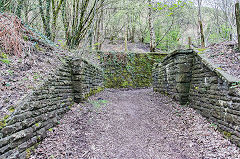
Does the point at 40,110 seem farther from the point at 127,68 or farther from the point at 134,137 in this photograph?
the point at 127,68

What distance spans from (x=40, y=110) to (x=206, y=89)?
444 cm

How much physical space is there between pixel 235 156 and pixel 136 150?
6.32 ft

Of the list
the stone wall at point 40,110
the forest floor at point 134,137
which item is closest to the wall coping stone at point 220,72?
the forest floor at point 134,137

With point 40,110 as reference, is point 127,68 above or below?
above

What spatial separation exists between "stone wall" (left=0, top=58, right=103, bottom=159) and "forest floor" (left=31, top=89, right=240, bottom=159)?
0.26m

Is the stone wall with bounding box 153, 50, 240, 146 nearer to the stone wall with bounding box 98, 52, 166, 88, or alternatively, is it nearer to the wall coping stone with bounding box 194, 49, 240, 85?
the wall coping stone with bounding box 194, 49, 240, 85

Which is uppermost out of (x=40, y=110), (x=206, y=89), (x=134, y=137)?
(x=206, y=89)

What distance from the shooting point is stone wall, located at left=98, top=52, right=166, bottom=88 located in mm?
12094

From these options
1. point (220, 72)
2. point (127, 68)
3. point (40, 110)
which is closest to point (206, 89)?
point (220, 72)

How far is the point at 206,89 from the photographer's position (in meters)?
3.98

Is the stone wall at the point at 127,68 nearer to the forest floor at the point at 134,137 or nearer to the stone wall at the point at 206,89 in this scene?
the stone wall at the point at 206,89

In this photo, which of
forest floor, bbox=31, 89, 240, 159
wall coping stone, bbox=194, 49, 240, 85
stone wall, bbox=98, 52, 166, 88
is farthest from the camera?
stone wall, bbox=98, 52, 166, 88

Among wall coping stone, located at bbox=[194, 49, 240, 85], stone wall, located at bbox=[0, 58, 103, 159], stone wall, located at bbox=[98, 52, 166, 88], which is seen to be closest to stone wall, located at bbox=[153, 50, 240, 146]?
wall coping stone, located at bbox=[194, 49, 240, 85]

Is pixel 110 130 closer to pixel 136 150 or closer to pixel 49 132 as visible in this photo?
pixel 136 150
